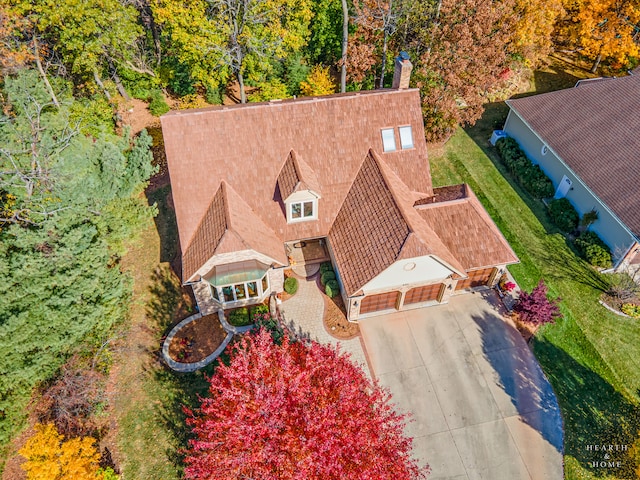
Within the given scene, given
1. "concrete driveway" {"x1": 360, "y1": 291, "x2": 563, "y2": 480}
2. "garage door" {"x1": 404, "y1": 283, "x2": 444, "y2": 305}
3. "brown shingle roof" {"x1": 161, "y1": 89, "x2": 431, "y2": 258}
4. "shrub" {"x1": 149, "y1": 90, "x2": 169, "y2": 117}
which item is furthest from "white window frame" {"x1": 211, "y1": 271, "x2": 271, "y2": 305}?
"shrub" {"x1": 149, "y1": 90, "x2": 169, "y2": 117}

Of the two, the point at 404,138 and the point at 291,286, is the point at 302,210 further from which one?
the point at 404,138

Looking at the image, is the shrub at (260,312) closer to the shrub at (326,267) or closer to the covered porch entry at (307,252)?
the covered porch entry at (307,252)

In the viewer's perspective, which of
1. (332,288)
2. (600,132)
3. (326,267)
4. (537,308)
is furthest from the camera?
(600,132)

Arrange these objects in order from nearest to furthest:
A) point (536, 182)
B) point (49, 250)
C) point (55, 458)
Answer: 1. point (55, 458)
2. point (49, 250)
3. point (536, 182)

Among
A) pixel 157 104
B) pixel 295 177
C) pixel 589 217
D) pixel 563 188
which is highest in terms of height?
pixel 295 177

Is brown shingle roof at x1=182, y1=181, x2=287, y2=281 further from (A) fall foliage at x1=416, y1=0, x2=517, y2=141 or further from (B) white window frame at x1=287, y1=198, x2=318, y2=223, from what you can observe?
(A) fall foliage at x1=416, y1=0, x2=517, y2=141

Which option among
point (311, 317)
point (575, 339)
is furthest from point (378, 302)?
point (575, 339)
